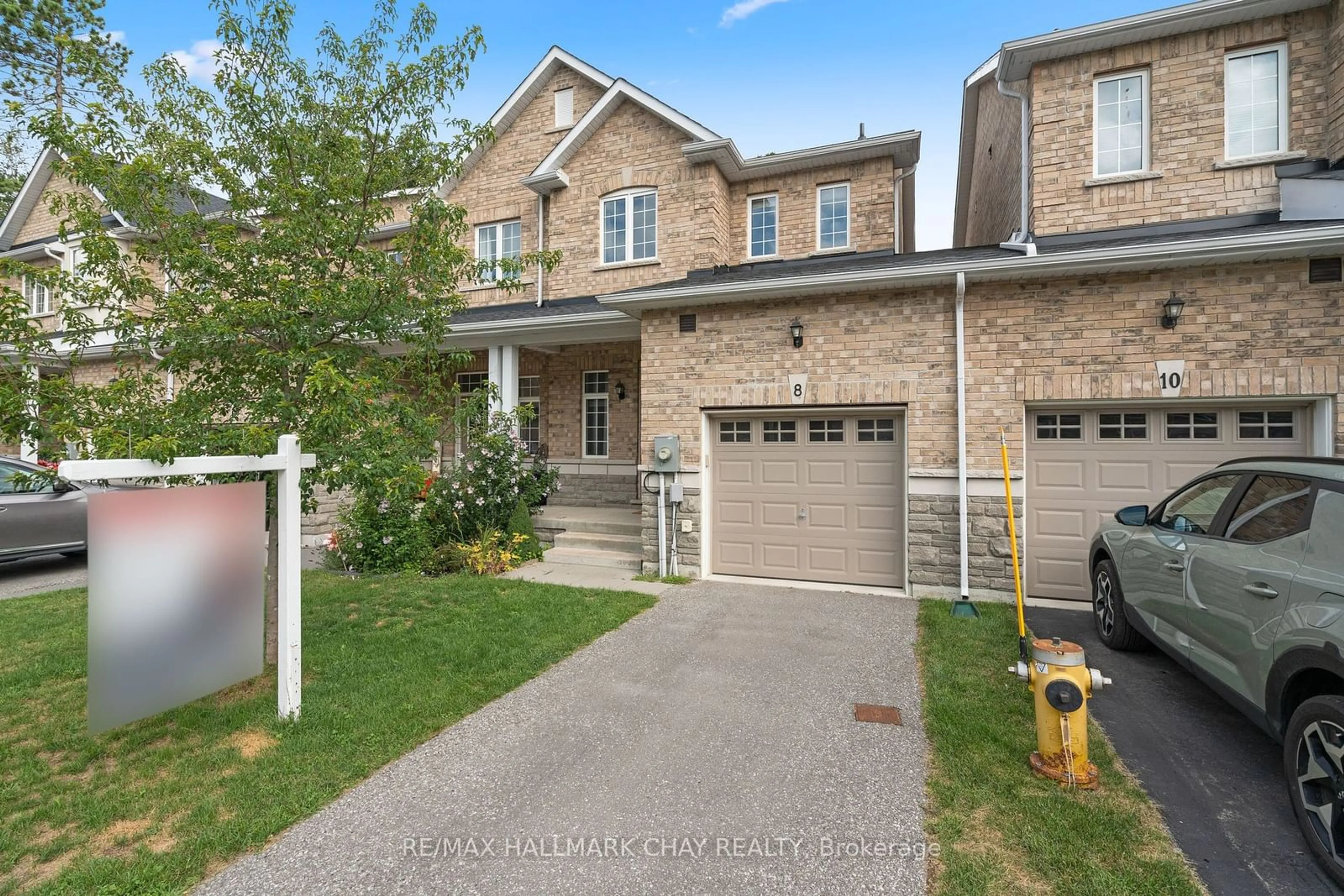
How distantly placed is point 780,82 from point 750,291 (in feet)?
21.2

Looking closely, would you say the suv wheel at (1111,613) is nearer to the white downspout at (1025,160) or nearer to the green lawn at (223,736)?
the green lawn at (223,736)

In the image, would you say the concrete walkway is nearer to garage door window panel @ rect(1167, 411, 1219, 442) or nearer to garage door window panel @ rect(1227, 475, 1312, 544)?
garage door window panel @ rect(1227, 475, 1312, 544)

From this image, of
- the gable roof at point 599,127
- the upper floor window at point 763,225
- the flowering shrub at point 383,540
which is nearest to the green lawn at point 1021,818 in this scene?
the flowering shrub at point 383,540

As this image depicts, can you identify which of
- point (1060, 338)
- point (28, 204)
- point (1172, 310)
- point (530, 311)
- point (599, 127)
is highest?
point (28, 204)

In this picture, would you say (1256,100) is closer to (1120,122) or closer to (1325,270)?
(1120,122)

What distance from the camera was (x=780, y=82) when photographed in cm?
1154

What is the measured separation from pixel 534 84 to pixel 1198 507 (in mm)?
13521

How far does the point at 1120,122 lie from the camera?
7.99 m

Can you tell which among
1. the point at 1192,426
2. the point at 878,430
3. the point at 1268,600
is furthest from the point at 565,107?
the point at 1268,600

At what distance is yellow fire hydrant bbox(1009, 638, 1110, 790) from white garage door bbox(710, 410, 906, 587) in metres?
4.05

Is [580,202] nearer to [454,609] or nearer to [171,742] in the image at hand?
[454,609]

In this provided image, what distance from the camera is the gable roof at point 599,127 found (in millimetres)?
10953

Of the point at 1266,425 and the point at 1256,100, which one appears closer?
the point at 1266,425

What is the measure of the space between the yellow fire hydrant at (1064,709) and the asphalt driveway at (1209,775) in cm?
41
